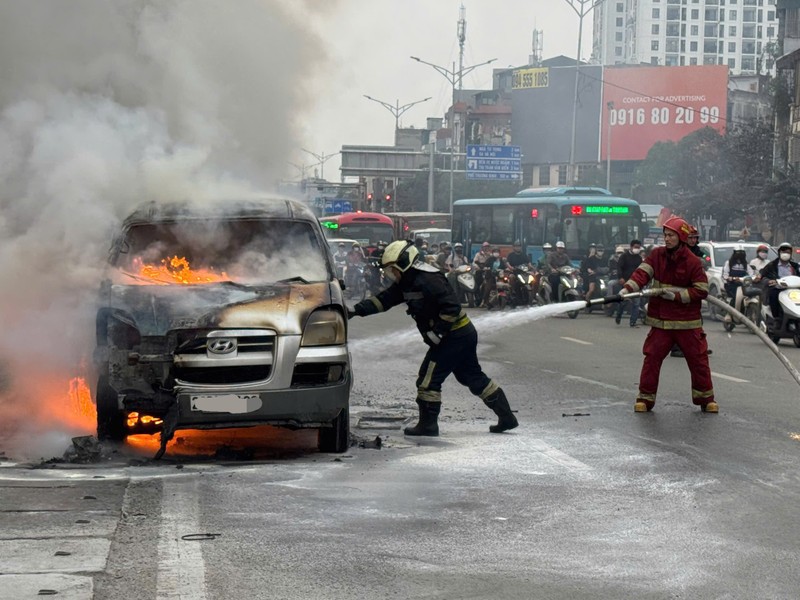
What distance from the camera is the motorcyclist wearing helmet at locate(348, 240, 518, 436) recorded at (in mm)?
10266

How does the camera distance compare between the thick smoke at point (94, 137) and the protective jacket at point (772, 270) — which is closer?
the thick smoke at point (94, 137)

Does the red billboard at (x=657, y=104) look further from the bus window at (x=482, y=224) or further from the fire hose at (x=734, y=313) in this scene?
the fire hose at (x=734, y=313)

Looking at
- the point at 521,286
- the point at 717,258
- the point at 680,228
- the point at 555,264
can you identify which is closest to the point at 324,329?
the point at 680,228

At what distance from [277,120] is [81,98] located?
8.86 feet

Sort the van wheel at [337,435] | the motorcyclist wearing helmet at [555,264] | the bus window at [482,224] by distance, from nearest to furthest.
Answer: the van wheel at [337,435] < the motorcyclist wearing helmet at [555,264] < the bus window at [482,224]

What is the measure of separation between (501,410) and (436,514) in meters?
3.53

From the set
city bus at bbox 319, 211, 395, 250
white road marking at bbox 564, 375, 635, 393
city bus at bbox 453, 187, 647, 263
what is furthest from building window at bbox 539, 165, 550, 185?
white road marking at bbox 564, 375, 635, 393

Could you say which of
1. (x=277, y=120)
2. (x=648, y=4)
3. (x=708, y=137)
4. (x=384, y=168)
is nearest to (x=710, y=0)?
(x=648, y=4)

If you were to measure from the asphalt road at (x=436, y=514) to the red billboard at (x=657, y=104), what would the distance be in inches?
4355

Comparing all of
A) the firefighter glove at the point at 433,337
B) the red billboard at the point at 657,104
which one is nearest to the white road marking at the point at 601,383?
the firefighter glove at the point at 433,337

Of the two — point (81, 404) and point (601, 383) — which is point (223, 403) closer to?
point (81, 404)

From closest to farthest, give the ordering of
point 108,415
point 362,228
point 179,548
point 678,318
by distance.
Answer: point 179,548 → point 108,415 → point 678,318 → point 362,228

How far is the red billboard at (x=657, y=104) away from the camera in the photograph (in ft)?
389

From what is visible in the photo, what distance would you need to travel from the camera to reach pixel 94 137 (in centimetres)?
1213
